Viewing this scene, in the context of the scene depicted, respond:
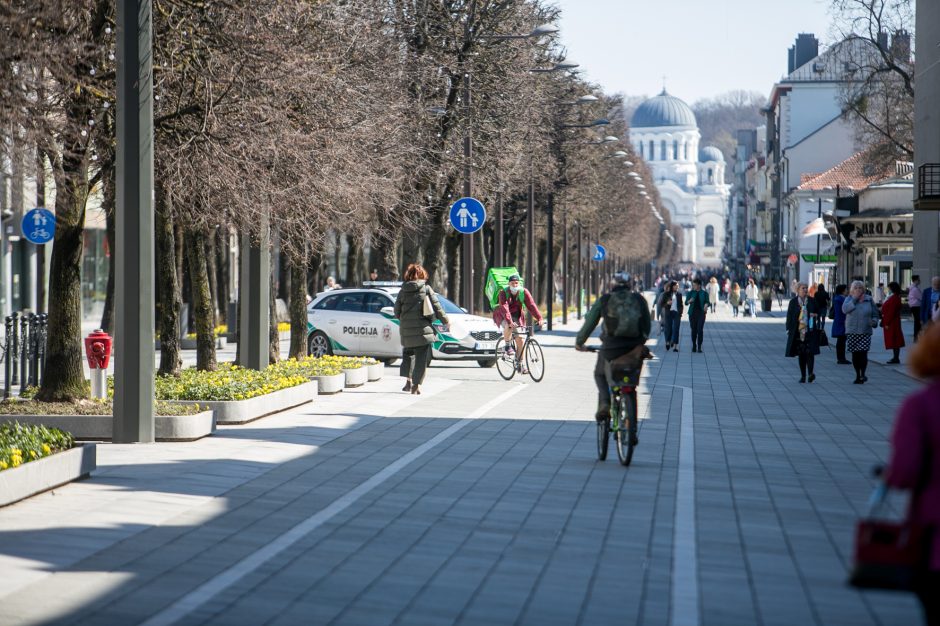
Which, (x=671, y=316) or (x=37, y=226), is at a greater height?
(x=37, y=226)

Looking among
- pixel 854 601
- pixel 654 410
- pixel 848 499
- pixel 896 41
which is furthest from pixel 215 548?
pixel 896 41

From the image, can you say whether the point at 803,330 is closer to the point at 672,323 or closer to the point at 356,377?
the point at 356,377

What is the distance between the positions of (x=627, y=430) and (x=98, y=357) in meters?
5.56

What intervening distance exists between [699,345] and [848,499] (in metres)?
25.2

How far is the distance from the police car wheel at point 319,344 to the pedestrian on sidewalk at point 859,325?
31.4 ft

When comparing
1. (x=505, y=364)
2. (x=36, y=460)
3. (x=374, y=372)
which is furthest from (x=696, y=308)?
(x=36, y=460)

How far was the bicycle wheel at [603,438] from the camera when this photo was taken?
1272 cm

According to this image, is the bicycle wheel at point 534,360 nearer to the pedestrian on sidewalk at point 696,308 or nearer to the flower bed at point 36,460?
the pedestrian on sidewalk at point 696,308

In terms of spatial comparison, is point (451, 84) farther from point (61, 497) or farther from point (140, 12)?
point (61, 497)

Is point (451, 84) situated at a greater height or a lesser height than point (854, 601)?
greater

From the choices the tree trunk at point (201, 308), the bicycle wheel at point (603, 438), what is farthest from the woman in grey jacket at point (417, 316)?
the bicycle wheel at point (603, 438)

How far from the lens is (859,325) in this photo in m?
25.4

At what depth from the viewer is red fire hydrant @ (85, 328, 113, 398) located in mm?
14812

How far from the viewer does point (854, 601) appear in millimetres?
7105
